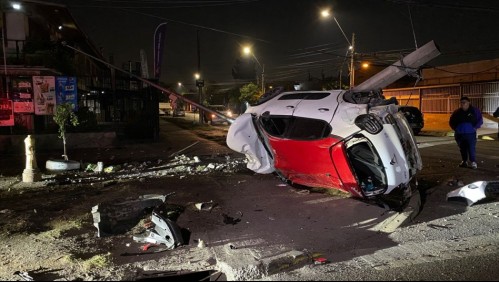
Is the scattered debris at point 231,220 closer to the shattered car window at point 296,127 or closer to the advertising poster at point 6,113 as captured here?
the shattered car window at point 296,127

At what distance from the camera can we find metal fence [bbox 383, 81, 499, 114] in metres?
24.9

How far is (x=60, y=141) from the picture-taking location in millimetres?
16781

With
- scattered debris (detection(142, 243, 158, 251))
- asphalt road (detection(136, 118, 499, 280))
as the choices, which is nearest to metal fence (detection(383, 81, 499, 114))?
asphalt road (detection(136, 118, 499, 280))

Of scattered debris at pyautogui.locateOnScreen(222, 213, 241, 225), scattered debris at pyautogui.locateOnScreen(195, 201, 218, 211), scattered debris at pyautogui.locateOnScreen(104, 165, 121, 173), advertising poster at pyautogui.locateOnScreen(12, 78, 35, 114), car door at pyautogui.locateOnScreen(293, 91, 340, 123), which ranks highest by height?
advertising poster at pyautogui.locateOnScreen(12, 78, 35, 114)

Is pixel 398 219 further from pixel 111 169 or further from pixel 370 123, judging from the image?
pixel 111 169

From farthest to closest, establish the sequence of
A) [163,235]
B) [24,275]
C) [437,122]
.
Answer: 1. [437,122]
2. [163,235]
3. [24,275]

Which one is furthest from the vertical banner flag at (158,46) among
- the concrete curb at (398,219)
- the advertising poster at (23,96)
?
the concrete curb at (398,219)

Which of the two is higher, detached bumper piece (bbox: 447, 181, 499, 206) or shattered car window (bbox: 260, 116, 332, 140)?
shattered car window (bbox: 260, 116, 332, 140)

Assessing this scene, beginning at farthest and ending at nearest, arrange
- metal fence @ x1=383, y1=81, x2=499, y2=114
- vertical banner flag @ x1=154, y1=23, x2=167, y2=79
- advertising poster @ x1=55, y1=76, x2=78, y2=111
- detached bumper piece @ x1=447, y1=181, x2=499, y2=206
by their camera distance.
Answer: metal fence @ x1=383, y1=81, x2=499, y2=114 < vertical banner flag @ x1=154, y1=23, x2=167, y2=79 < advertising poster @ x1=55, y1=76, x2=78, y2=111 < detached bumper piece @ x1=447, y1=181, x2=499, y2=206

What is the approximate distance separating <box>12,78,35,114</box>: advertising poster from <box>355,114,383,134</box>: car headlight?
14961 mm

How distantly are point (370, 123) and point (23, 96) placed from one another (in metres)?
15.3

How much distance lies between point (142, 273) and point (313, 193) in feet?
14.4

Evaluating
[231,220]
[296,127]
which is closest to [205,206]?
[231,220]

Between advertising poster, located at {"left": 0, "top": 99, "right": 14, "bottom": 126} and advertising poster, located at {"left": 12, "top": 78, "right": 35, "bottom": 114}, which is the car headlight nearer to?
advertising poster, located at {"left": 0, "top": 99, "right": 14, "bottom": 126}
